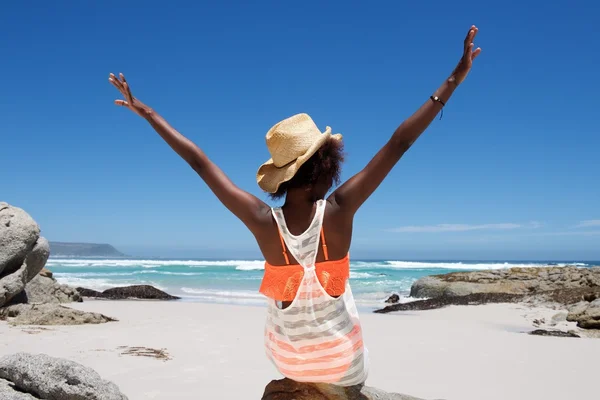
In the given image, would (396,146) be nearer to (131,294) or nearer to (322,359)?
(322,359)

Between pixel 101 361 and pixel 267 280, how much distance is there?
5.49m

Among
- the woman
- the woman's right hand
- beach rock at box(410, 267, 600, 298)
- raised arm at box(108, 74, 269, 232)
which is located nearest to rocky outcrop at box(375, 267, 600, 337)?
beach rock at box(410, 267, 600, 298)

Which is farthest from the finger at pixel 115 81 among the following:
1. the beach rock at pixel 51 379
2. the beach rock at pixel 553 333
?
the beach rock at pixel 553 333

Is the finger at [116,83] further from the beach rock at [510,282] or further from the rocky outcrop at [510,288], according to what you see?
the beach rock at [510,282]

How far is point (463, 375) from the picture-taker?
6.96 metres

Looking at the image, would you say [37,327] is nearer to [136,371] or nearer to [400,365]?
[136,371]

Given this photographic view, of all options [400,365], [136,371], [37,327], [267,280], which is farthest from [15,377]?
[37,327]

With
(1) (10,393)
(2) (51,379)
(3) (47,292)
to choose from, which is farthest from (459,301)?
(1) (10,393)

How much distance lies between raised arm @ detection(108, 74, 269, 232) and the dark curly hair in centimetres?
20

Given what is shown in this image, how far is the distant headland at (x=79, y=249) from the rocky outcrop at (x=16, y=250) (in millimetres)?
117798

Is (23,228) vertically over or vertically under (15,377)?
over

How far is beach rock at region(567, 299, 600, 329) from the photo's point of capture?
10312 mm

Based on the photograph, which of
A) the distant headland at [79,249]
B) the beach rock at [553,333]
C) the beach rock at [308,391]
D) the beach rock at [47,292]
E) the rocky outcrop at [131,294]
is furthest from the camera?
the distant headland at [79,249]

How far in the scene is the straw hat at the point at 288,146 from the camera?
2.52 meters
